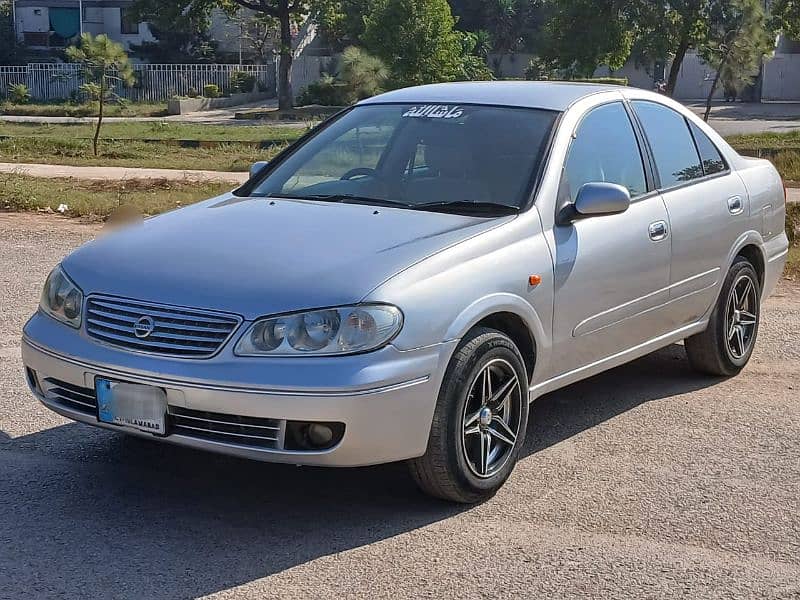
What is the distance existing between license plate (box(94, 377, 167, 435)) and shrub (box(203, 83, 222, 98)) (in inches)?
2006

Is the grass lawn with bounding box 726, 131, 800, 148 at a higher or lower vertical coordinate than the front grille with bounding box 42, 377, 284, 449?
lower

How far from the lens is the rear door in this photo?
6070 mm

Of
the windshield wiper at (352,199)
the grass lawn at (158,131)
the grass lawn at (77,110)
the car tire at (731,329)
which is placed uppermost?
the windshield wiper at (352,199)

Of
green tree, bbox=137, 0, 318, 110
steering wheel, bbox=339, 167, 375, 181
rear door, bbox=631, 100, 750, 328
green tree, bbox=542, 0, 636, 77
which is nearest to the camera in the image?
steering wheel, bbox=339, 167, 375, 181

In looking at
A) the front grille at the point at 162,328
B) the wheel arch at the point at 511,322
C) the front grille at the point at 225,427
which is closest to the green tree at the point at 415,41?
the wheel arch at the point at 511,322

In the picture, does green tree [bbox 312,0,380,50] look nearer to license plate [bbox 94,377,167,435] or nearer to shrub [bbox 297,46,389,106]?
shrub [bbox 297,46,389,106]

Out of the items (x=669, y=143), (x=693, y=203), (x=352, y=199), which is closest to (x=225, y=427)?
(x=352, y=199)

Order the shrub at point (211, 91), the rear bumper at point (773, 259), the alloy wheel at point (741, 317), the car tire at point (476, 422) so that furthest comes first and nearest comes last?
the shrub at point (211, 91), the rear bumper at point (773, 259), the alloy wheel at point (741, 317), the car tire at point (476, 422)

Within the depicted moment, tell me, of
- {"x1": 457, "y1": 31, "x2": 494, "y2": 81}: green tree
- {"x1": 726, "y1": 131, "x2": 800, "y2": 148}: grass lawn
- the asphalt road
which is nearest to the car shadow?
the asphalt road

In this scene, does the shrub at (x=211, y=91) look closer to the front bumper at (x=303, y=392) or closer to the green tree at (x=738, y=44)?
the green tree at (x=738, y=44)

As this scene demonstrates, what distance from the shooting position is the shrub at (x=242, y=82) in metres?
57.2

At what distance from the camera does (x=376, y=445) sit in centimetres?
→ 432

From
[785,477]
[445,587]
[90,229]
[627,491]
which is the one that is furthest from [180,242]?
[90,229]

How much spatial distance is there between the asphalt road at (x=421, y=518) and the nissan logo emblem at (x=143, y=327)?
28.4 inches
